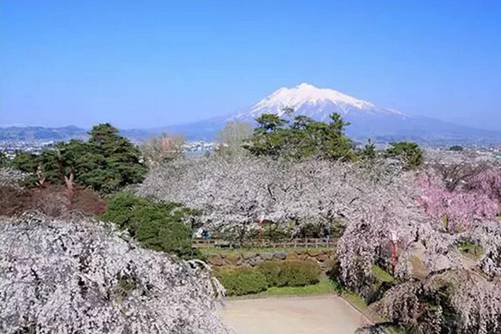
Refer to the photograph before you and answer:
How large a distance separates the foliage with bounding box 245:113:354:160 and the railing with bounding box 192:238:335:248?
8.41 m

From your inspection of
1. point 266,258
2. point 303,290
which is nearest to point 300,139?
point 266,258

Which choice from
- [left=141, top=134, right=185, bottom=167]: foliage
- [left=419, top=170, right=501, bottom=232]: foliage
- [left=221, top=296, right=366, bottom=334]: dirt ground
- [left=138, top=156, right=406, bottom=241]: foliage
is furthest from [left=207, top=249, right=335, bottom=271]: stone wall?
[left=141, top=134, right=185, bottom=167]: foliage

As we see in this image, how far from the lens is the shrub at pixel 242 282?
16250mm

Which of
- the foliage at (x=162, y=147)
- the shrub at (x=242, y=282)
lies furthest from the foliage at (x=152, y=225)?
the foliage at (x=162, y=147)

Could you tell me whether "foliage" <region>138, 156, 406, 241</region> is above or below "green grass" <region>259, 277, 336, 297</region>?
above

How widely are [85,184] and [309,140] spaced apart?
12904 mm

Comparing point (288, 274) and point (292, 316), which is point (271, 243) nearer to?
point (288, 274)

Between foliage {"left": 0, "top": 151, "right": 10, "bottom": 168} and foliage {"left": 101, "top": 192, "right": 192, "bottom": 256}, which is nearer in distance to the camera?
foliage {"left": 101, "top": 192, "right": 192, "bottom": 256}

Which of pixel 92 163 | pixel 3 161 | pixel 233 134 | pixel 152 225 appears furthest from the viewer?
pixel 233 134

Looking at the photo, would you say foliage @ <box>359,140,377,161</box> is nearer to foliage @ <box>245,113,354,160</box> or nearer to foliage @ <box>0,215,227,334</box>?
foliage @ <box>245,113,354,160</box>

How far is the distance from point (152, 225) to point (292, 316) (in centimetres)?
477

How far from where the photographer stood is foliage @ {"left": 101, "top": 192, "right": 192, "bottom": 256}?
608 inches

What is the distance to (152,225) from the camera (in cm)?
1599

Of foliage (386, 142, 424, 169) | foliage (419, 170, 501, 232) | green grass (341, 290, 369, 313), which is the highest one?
foliage (386, 142, 424, 169)
